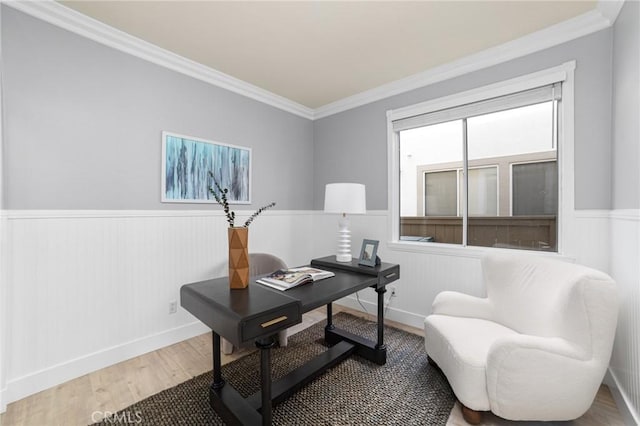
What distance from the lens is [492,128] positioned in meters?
2.48

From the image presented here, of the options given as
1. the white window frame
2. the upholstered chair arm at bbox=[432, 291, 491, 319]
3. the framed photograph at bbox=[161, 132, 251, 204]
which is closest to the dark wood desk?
the upholstered chair arm at bbox=[432, 291, 491, 319]

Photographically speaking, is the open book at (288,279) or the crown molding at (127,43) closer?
the open book at (288,279)

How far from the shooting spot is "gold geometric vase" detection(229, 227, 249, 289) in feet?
5.06

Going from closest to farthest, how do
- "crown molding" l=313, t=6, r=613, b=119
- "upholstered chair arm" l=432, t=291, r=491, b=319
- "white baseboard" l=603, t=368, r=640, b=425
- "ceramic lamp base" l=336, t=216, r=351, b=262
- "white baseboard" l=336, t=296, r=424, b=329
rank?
"white baseboard" l=603, t=368, r=640, b=425 < "crown molding" l=313, t=6, r=613, b=119 < "upholstered chair arm" l=432, t=291, r=491, b=319 < "ceramic lamp base" l=336, t=216, r=351, b=262 < "white baseboard" l=336, t=296, r=424, b=329

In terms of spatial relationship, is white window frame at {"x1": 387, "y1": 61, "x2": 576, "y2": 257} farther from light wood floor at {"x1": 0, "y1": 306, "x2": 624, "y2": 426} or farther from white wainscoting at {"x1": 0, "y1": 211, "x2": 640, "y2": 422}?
light wood floor at {"x1": 0, "y1": 306, "x2": 624, "y2": 426}

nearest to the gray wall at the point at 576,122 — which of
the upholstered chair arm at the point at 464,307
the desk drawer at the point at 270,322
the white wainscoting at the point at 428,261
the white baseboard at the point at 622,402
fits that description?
the white wainscoting at the point at 428,261

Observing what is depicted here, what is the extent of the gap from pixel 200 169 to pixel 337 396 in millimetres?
2173

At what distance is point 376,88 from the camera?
9.86 feet

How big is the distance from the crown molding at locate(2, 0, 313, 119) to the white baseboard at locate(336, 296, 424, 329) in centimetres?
257

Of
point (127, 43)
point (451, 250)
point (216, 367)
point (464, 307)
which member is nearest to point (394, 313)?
point (451, 250)

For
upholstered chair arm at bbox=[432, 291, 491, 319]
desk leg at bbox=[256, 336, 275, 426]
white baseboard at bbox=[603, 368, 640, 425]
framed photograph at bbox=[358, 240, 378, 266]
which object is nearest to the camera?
desk leg at bbox=[256, 336, 275, 426]

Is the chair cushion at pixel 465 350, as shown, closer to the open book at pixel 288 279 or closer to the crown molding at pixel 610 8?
the open book at pixel 288 279

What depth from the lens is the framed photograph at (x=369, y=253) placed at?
2180mm

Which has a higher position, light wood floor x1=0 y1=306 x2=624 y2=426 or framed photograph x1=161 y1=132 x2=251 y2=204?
framed photograph x1=161 y1=132 x2=251 y2=204
